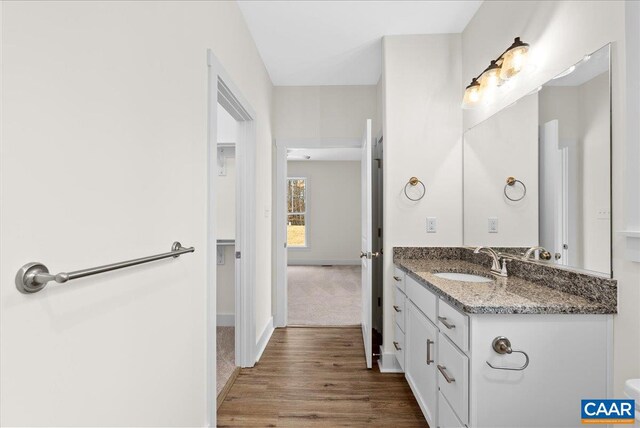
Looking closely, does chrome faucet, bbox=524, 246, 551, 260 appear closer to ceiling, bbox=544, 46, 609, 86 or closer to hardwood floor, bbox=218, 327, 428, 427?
ceiling, bbox=544, 46, 609, 86

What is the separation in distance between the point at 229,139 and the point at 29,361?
295 cm

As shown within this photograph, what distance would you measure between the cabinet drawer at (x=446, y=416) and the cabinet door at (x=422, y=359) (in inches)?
2.0

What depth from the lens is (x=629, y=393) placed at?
2.92ft

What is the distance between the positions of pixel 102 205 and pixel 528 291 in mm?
1724

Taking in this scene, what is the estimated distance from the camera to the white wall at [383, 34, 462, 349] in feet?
A: 7.80

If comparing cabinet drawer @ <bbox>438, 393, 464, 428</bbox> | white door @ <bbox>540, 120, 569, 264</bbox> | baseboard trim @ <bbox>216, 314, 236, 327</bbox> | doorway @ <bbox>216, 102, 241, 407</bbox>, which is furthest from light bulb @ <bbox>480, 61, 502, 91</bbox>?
baseboard trim @ <bbox>216, 314, 236, 327</bbox>

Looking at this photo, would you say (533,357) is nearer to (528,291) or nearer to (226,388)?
(528,291)

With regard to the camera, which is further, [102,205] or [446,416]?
[446,416]

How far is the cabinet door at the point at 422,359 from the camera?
1.52 metres

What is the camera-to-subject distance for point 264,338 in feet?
9.13

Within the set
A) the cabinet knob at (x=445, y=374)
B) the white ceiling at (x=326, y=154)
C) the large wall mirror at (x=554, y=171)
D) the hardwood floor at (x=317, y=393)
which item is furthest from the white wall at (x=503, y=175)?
the white ceiling at (x=326, y=154)

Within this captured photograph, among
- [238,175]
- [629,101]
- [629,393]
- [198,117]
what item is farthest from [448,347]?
[238,175]

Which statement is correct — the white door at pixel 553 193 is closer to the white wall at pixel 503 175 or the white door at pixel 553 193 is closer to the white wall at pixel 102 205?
the white wall at pixel 503 175

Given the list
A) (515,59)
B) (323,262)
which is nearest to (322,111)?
(515,59)
